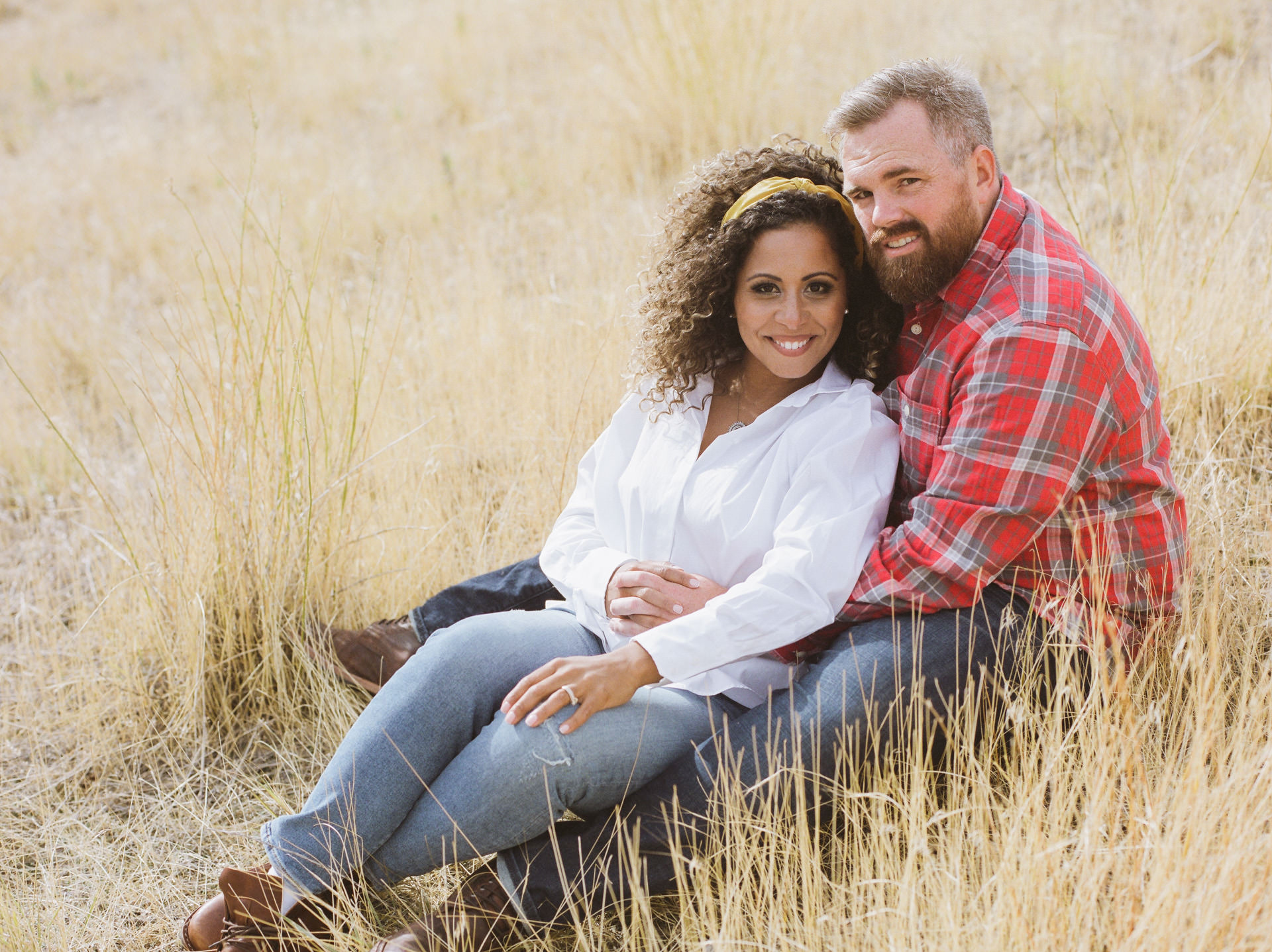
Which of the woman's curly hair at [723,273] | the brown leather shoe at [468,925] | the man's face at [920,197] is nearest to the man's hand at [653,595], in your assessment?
the woman's curly hair at [723,273]

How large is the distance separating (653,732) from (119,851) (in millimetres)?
1611

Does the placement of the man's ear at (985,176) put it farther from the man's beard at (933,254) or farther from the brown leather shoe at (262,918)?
A: the brown leather shoe at (262,918)

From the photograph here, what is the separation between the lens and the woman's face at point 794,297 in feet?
8.00

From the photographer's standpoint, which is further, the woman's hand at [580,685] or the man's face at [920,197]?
the man's face at [920,197]

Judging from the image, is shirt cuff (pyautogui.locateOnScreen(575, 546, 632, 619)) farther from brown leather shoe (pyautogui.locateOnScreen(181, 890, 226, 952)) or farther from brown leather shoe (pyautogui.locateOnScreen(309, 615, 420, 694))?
brown leather shoe (pyautogui.locateOnScreen(181, 890, 226, 952))

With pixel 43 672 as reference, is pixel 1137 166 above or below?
above

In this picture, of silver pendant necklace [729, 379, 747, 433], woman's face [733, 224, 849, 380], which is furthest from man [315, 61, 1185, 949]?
silver pendant necklace [729, 379, 747, 433]

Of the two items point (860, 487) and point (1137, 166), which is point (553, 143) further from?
point (860, 487)

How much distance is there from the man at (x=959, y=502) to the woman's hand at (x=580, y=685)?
0.18m

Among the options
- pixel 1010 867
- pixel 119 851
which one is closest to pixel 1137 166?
pixel 1010 867

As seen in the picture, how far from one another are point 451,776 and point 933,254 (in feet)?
5.08

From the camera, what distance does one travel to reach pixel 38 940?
2.34 metres

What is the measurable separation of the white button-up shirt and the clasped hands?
59mm

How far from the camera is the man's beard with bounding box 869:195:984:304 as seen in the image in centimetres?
228
